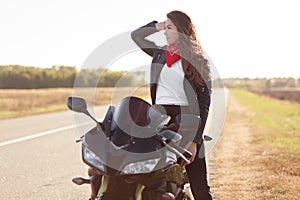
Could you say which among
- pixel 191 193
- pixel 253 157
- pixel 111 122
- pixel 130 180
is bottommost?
pixel 253 157

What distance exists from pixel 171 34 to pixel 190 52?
0.23 meters

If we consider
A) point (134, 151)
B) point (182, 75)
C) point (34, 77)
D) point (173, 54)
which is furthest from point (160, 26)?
point (34, 77)

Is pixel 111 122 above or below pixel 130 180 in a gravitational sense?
above

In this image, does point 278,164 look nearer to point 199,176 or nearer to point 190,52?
point 199,176

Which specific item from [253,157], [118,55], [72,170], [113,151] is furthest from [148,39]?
[253,157]

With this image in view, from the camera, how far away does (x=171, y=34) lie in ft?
15.4

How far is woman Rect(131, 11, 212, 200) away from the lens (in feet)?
15.0

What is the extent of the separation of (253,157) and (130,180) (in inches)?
316

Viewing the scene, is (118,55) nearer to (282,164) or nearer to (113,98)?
(113,98)

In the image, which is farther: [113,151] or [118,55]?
[118,55]

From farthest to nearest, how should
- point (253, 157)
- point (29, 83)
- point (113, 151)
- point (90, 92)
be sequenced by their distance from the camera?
point (29, 83), point (253, 157), point (90, 92), point (113, 151)

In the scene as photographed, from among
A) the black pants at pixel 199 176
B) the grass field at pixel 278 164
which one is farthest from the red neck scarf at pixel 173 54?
the grass field at pixel 278 164

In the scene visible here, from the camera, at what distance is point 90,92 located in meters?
4.73

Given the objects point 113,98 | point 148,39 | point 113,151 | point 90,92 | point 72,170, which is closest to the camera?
point 113,151
